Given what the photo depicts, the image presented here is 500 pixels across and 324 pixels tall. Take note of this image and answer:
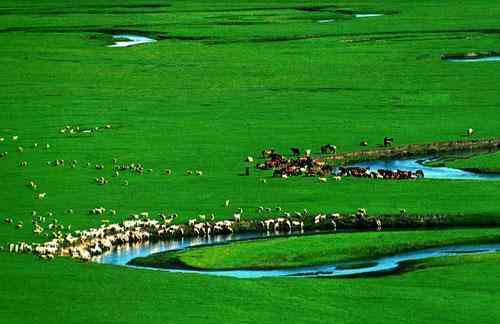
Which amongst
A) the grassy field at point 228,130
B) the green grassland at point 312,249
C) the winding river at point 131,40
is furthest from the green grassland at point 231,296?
the winding river at point 131,40

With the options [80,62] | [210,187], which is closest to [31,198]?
[210,187]

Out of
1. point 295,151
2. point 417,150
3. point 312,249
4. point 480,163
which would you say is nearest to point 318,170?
point 295,151

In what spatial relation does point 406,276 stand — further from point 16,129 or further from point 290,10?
point 290,10

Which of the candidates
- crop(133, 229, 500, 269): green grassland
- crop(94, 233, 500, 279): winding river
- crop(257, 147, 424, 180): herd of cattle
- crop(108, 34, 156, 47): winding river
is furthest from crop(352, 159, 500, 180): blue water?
crop(108, 34, 156, 47): winding river

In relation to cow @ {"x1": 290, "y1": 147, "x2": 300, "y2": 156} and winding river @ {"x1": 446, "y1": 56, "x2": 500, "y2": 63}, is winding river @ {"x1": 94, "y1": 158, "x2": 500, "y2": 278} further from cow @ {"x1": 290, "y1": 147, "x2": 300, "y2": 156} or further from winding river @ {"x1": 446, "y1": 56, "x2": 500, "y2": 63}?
winding river @ {"x1": 446, "y1": 56, "x2": 500, "y2": 63}

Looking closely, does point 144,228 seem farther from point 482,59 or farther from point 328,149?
point 482,59
